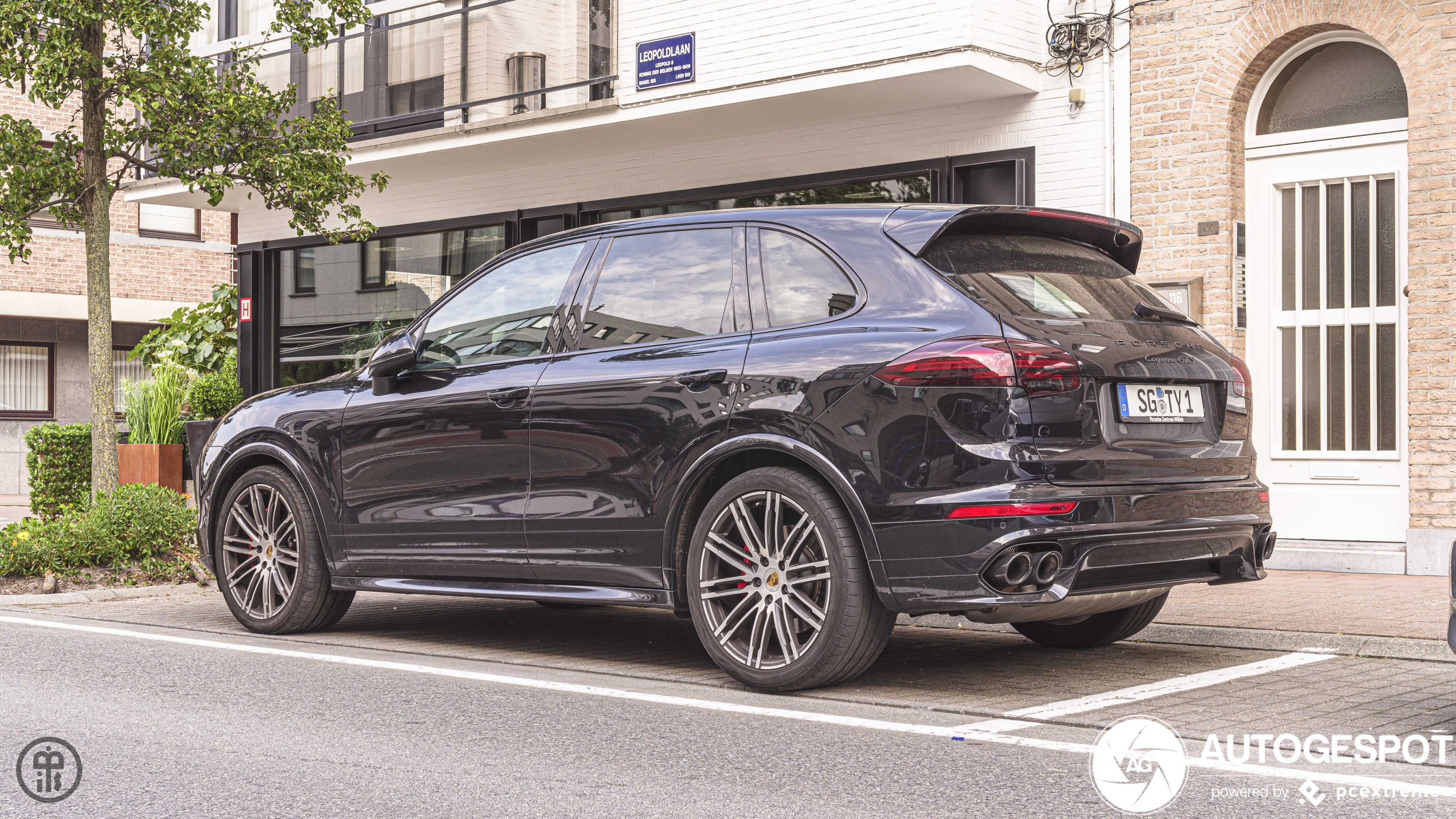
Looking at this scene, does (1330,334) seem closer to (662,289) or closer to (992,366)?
(662,289)

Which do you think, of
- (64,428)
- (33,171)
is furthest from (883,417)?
(64,428)

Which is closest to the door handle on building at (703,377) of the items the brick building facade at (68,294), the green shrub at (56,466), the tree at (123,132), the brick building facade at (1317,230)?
the brick building facade at (1317,230)

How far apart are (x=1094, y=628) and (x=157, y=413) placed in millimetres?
12558

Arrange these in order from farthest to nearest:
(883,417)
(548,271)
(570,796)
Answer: (548,271) < (883,417) < (570,796)

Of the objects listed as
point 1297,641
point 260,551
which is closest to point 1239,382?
point 1297,641

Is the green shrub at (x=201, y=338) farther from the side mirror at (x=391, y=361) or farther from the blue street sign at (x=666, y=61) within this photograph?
the side mirror at (x=391, y=361)

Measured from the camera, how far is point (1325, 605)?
8.14 metres

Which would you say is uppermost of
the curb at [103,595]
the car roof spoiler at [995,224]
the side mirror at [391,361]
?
the car roof spoiler at [995,224]

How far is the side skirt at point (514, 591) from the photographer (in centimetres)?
607

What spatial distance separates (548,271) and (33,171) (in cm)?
610

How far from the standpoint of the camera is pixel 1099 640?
6.88m

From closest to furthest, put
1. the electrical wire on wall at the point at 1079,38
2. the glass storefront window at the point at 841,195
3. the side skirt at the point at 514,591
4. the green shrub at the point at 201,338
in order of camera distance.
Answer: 1. the side skirt at the point at 514,591
2. the electrical wire on wall at the point at 1079,38
3. the glass storefront window at the point at 841,195
4. the green shrub at the point at 201,338

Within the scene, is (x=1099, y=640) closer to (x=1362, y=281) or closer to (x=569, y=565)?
(x=569, y=565)

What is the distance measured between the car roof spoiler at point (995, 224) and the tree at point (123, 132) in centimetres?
710
